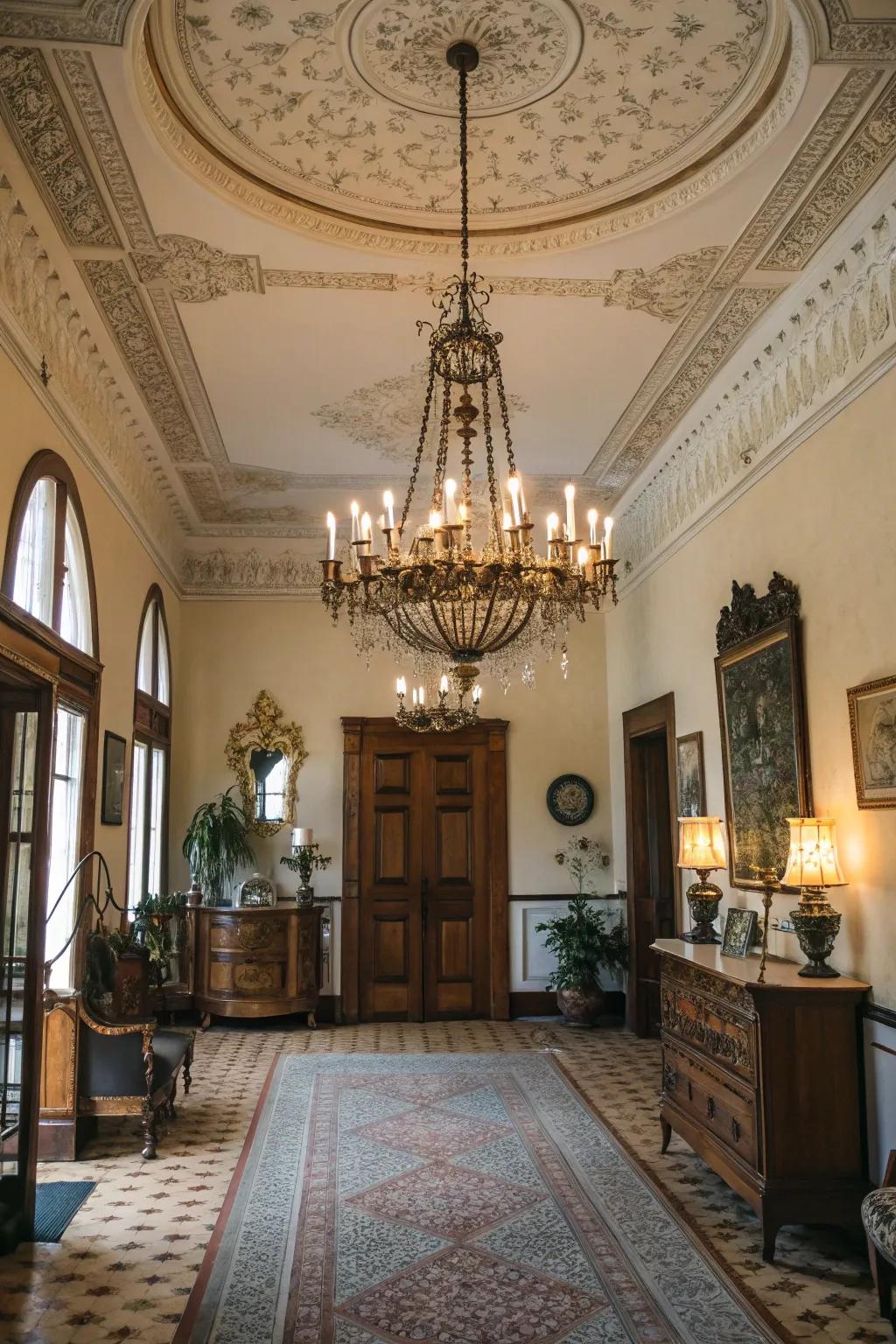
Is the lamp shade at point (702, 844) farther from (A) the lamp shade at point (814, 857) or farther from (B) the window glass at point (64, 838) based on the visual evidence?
(B) the window glass at point (64, 838)

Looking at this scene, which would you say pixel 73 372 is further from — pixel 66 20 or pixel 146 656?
pixel 146 656

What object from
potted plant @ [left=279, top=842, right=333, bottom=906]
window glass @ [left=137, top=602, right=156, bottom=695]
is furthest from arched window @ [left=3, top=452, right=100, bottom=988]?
potted plant @ [left=279, top=842, right=333, bottom=906]

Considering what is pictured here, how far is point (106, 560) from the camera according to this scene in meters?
6.57

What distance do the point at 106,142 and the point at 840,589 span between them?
3.74m

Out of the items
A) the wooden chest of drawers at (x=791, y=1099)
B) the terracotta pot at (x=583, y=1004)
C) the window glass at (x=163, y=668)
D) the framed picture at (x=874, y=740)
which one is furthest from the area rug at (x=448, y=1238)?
the window glass at (x=163, y=668)

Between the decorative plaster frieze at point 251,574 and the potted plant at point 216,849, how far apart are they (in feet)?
6.51

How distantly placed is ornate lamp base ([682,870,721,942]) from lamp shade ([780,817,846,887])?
1430 mm

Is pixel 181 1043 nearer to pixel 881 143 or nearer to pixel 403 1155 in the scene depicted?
pixel 403 1155

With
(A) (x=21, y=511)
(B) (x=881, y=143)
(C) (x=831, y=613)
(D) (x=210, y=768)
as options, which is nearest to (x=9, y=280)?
(A) (x=21, y=511)

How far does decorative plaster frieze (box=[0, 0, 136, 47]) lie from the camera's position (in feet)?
11.0

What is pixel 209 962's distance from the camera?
8742mm

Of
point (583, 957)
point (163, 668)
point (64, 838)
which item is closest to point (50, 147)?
point (64, 838)

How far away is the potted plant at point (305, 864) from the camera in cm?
905

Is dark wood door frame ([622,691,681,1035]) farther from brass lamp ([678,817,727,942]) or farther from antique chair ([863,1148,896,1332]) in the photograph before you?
antique chair ([863,1148,896,1332])
